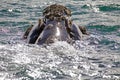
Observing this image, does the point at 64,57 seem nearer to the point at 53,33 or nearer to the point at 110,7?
the point at 53,33

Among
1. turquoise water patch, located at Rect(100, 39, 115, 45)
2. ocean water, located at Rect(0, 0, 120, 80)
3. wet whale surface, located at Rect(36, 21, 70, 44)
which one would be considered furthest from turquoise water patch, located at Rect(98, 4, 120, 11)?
wet whale surface, located at Rect(36, 21, 70, 44)

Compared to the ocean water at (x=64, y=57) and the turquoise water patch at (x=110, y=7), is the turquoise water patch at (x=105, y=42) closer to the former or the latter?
the ocean water at (x=64, y=57)

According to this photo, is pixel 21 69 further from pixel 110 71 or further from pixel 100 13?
pixel 100 13

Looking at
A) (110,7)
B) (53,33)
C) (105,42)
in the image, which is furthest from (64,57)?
(110,7)

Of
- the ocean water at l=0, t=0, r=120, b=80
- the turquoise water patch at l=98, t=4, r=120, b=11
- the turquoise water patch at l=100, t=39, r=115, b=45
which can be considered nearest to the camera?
the ocean water at l=0, t=0, r=120, b=80

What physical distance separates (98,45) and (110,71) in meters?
Result: 3.35

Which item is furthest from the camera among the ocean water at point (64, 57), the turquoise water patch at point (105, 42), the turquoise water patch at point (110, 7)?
the turquoise water patch at point (110, 7)

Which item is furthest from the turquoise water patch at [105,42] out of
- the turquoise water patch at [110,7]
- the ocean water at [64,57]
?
the turquoise water patch at [110,7]

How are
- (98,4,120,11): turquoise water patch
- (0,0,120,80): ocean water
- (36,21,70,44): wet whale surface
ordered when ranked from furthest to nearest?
(98,4,120,11): turquoise water patch, (36,21,70,44): wet whale surface, (0,0,120,80): ocean water

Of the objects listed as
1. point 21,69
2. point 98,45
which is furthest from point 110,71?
point 98,45

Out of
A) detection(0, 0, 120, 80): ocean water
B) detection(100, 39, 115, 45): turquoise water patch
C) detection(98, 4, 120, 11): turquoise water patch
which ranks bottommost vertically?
detection(98, 4, 120, 11): turquoise water patch

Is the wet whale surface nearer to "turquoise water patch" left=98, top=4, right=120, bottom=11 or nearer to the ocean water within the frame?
the ocean water

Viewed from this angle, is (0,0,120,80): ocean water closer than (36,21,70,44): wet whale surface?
Yes

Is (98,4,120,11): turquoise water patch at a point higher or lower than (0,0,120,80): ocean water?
lower
